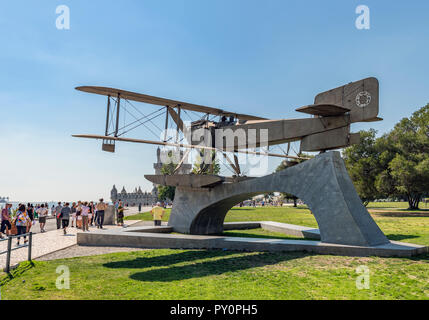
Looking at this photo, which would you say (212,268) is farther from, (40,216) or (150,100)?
(40,216)

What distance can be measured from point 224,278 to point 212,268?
127cm

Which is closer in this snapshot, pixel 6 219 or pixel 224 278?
pixel 224 278

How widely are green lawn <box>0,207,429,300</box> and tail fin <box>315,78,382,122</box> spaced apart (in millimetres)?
5134

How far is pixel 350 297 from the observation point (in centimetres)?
613

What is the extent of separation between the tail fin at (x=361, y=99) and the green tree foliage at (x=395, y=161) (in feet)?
84.8

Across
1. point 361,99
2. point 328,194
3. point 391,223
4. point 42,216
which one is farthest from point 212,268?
point 391,223

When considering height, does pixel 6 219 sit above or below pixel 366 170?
below

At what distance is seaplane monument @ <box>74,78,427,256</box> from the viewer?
36.5ft

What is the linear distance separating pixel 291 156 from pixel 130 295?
12.4m

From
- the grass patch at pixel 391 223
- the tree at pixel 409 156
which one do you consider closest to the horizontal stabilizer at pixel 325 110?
the grass patch at pixel 391 223

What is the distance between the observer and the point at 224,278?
7.66 meters

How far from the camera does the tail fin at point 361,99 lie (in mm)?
11156
